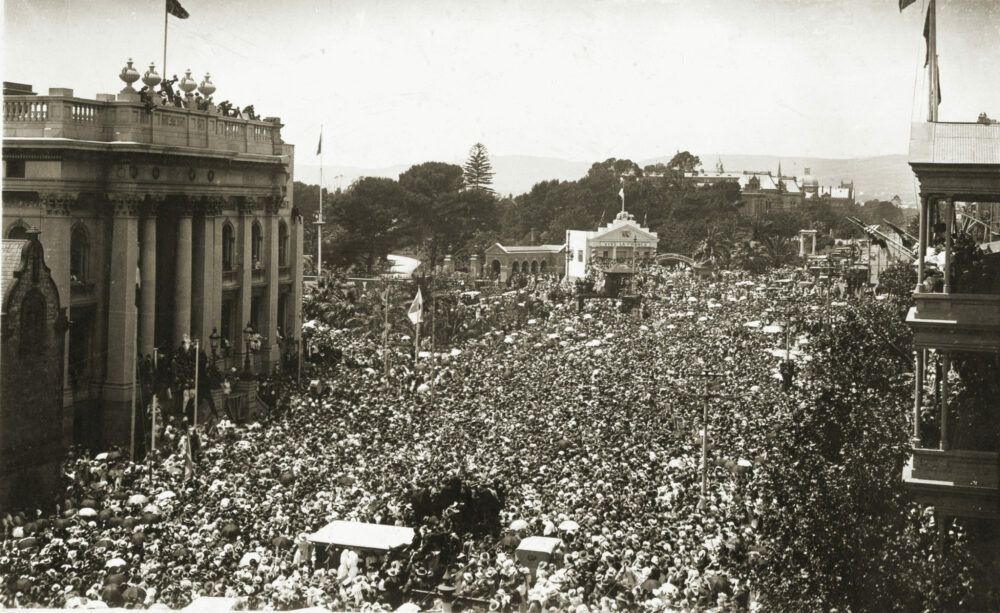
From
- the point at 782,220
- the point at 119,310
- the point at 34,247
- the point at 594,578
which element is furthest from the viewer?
the point at 782,220

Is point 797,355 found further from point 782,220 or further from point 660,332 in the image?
point 782,220

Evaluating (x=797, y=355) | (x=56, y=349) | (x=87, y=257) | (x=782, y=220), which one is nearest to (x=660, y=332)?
(x=797, y=355)

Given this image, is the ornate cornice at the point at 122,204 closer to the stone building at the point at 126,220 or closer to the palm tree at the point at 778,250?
the stone building at the point at 126,220

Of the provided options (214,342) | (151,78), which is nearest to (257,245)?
(214,342)

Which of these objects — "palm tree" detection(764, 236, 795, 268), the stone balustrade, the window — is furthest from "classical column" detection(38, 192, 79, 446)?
"palm tree" detection(764, 236, 795, 268)

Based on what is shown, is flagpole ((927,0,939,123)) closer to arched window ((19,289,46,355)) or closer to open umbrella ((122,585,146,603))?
open umbrella ((122,585,146,603))
